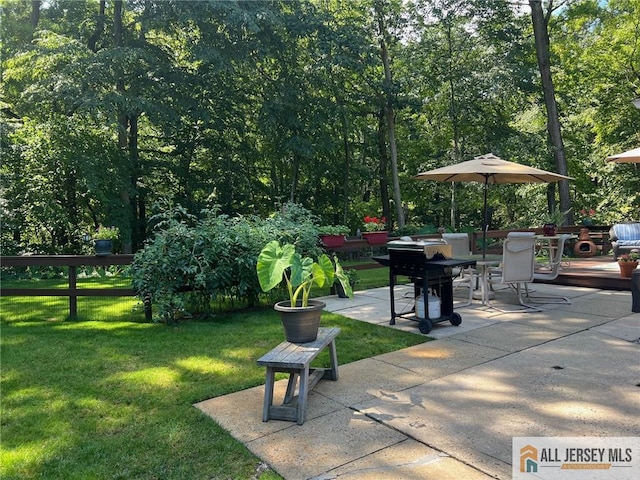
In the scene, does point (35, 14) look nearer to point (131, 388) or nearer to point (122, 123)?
point (122, 123)

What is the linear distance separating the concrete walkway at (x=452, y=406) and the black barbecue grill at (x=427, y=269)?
36 centimetres

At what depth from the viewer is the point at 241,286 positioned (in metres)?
5.62

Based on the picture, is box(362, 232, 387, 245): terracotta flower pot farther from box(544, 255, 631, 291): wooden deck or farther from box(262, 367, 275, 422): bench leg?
box(262, 367, 275, 422): bench leg

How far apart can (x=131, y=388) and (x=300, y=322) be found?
4.34ft

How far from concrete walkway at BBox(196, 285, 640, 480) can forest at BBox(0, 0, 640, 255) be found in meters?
8.21

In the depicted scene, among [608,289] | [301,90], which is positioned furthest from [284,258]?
[301,90]

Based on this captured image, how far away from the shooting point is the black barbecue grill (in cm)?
457

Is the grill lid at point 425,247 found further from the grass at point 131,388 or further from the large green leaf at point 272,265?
the large green leaf at point 272,265

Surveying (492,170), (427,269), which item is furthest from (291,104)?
→ (427,269)

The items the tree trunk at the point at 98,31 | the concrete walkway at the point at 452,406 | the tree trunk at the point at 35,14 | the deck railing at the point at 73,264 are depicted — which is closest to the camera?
the concrete walkway at the point at 452,406

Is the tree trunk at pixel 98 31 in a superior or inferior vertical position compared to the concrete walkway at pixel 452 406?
superior

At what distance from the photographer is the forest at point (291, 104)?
420 inches

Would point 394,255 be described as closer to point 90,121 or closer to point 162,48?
point 90,121

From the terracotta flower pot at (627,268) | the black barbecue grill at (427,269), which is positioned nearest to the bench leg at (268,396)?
the black barbecue grill at (427,269)
